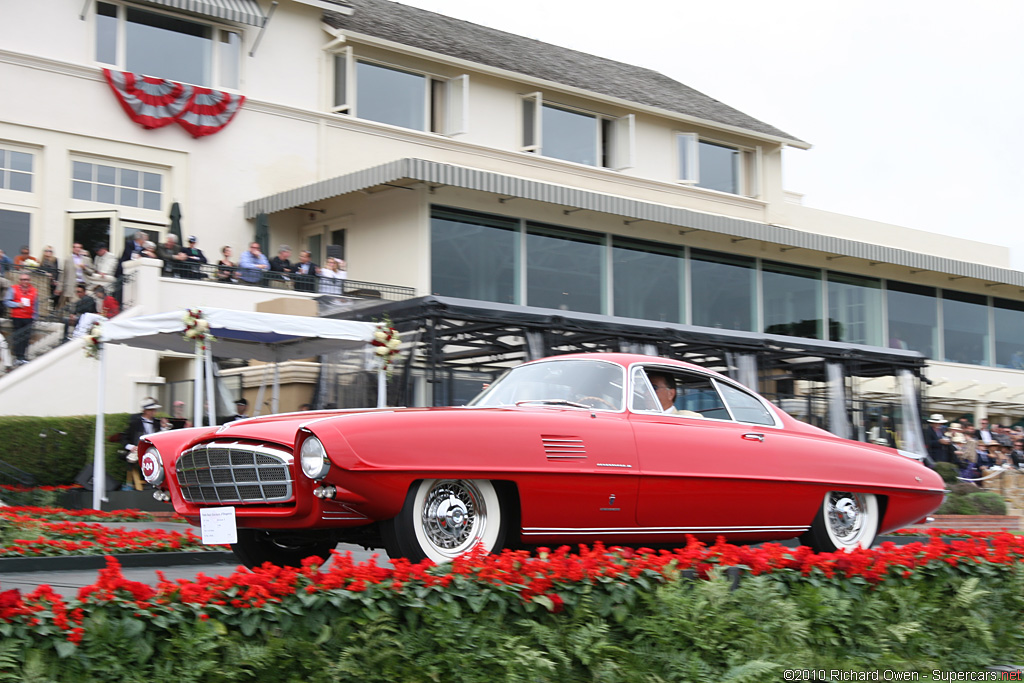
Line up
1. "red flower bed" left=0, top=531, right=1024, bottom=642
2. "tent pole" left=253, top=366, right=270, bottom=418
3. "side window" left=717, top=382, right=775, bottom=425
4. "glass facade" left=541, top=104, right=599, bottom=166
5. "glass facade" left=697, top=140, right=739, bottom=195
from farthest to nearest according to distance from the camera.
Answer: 1. "glass facade" left=697, top=140, right=739, bottom=195
2. "glass facade" left=541, top=104, right=599, bottom=166
3. "tent pole" left=253, top=366, right=270, bottom=418
4. "side window" left=717, top=382, right=775, bottom=425
5. "red flower bed" left=0, top=531, right=1024, bottom=642

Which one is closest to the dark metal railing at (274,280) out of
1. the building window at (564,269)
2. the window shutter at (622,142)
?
the building window at (564,269)

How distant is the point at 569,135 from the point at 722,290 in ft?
18.9

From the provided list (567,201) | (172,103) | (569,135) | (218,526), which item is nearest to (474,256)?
(567,201)

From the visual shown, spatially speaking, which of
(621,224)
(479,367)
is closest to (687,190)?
(621,224)

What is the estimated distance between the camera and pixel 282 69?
2517 centimetres

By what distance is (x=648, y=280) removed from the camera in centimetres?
2808

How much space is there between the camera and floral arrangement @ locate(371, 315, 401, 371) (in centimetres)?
1523

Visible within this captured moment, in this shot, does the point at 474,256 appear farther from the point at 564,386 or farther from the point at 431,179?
the point at 564,386

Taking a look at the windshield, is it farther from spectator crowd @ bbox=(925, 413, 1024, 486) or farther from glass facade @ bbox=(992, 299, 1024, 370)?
glass facade @ bbox=(992, 299, 1024, 370)

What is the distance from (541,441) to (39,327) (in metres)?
14.8

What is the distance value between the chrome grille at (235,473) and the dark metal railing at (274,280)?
44.9 ft

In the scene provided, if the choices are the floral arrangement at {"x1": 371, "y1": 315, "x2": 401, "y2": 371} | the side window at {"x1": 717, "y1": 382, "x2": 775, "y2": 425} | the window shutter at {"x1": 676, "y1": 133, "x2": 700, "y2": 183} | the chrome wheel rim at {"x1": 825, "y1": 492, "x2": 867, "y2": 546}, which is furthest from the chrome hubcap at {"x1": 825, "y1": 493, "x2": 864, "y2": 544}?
the window shutter at {"x1": 676, "y1": 133, "x2": 700, "y2": 183}

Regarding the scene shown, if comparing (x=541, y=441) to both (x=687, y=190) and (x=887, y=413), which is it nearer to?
(x=887, y=413)

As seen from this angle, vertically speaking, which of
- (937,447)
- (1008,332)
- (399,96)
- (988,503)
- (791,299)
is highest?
(399,96)
